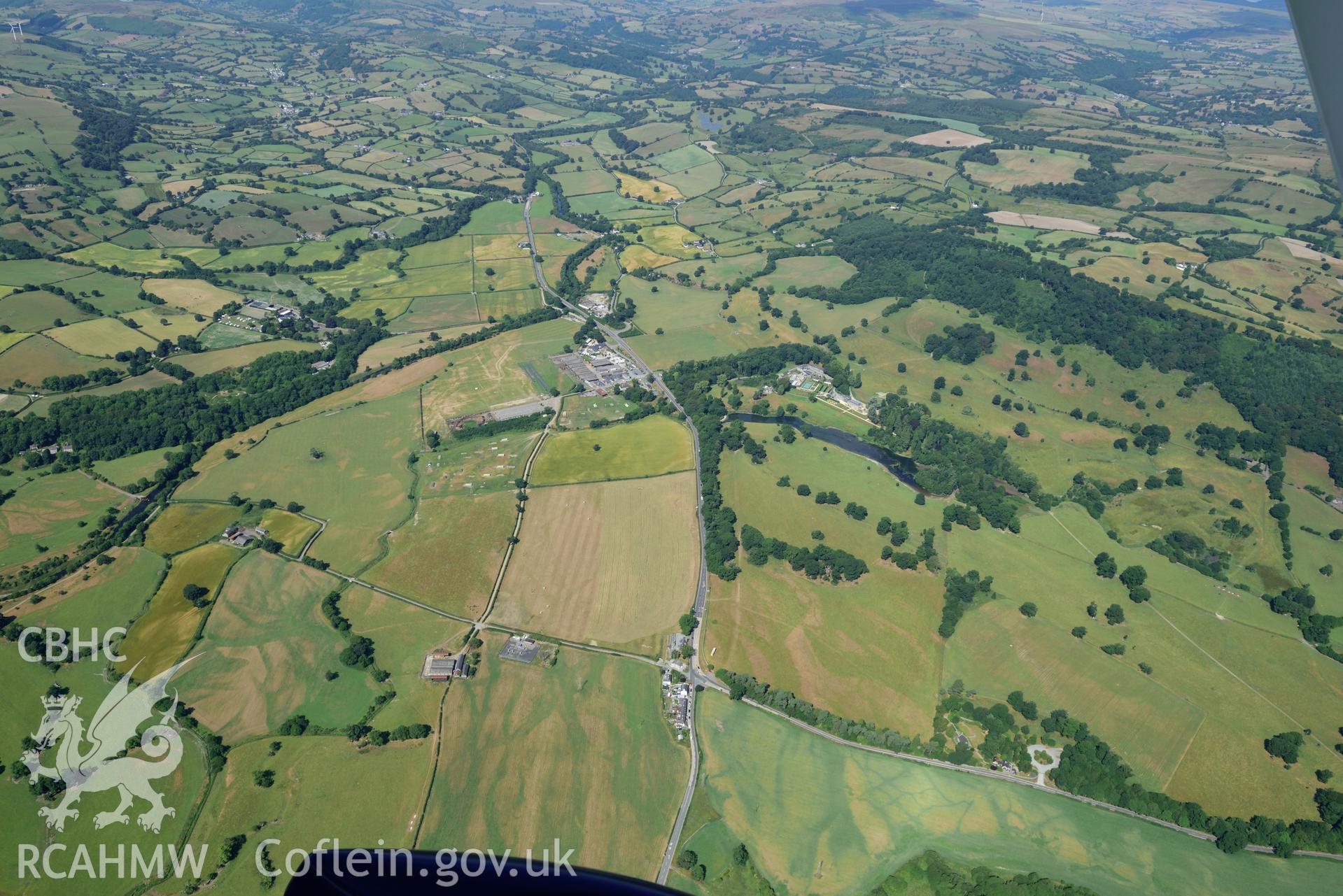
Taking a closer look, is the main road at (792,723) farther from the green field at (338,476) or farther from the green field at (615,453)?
the green field at (338,476)

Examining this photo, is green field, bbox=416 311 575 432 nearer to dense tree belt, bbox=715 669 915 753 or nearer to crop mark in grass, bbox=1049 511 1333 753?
dense tree belt, bbox=715 669 915 753

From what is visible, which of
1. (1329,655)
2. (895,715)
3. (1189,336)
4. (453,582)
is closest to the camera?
(895,715)

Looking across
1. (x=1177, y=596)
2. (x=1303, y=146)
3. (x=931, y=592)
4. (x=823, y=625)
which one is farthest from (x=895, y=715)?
(x=1303, y=146)

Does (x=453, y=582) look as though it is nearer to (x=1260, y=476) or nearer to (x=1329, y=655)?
(x=1329, y=655)

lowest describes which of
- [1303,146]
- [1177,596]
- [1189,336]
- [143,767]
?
[143,767]

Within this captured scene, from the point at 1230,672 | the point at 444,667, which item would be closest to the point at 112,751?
the point at 444,667

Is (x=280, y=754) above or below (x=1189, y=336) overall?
below

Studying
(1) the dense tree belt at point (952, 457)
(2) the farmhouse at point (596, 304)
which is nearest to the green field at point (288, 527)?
(2) the farmhouse at point (596, 304)
